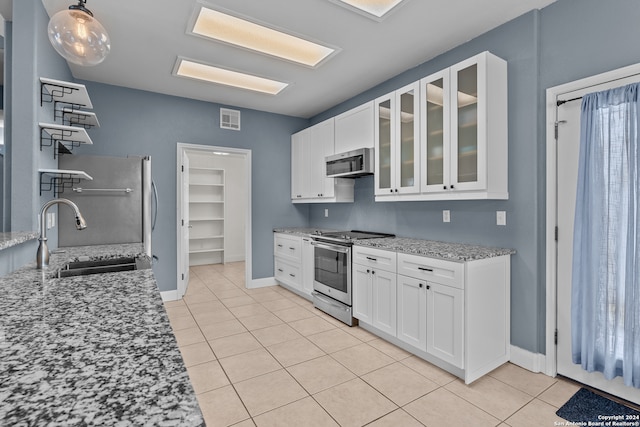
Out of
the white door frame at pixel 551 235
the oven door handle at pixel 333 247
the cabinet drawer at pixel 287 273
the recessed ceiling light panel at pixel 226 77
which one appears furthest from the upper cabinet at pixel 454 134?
the cabinet drawer at pixel 287 273

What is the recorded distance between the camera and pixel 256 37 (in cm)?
296

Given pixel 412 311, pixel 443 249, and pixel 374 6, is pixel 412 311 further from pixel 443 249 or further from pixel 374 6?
pixel 374 6

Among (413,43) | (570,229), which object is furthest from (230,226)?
(570,229)

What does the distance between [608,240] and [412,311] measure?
1.40 metres

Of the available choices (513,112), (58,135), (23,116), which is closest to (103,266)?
(23,116)

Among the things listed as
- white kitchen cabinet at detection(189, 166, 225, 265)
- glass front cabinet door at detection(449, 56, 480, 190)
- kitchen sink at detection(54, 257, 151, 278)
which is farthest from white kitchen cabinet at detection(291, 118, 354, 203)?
kitchen sink at detection(54, 257, 151, 278)

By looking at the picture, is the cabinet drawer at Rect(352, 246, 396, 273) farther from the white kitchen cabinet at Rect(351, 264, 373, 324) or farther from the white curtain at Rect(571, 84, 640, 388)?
the white curtain at Rect(571, 84, 640, 388)

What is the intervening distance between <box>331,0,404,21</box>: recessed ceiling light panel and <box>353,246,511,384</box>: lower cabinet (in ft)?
6.38

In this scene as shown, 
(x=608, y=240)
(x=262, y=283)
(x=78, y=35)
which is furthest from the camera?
(x=262, y=283)

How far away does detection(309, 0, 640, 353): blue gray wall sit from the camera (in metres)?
2.10

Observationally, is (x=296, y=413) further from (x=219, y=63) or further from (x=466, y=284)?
(x=219, y=63)

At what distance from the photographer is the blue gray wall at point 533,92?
210 centimetres

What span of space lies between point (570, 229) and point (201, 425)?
8.83 feet

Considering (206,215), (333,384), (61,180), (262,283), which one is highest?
(61,180)
